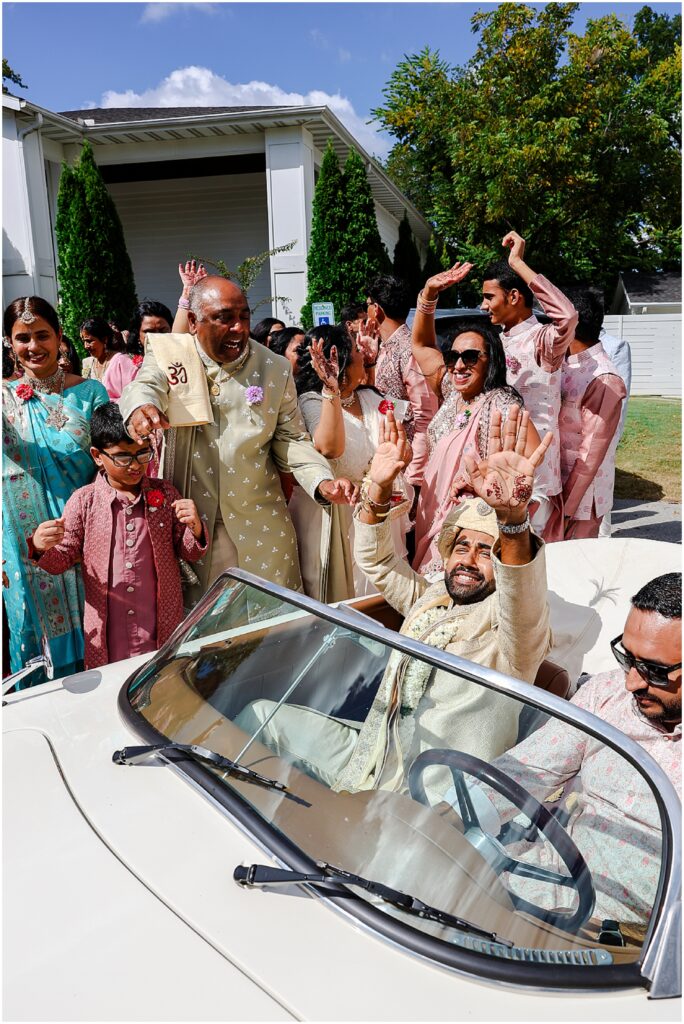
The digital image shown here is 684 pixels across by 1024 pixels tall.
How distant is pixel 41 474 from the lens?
3.31 metres

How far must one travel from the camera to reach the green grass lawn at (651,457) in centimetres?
874

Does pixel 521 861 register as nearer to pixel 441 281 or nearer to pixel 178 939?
pixel 178 939

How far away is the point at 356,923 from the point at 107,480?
2044 millimetres

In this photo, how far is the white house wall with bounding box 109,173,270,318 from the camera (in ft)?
57.2

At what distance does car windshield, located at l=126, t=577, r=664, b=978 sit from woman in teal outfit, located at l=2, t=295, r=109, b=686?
5.04 ft

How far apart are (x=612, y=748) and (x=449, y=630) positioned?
0.88 meters

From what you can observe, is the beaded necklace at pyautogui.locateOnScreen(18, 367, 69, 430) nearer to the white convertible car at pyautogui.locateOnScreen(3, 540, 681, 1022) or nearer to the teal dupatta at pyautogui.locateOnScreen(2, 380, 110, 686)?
the teal dupatta at pyautogui.locateOnScreen(2, 380, 110, 686)

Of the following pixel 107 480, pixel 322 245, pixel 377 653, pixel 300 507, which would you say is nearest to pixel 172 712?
pixel 377 653

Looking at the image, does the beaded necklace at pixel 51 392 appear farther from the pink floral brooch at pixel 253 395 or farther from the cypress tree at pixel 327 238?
the cypress tree at pixel 327 238

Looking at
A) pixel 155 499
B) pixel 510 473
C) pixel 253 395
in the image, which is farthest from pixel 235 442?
pixel 510 473

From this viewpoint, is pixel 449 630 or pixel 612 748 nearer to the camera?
pixel 612 748

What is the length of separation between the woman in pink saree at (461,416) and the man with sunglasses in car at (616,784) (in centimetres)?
157

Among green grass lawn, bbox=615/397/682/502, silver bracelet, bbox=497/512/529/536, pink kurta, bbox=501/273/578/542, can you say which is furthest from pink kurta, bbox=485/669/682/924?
green grass lawn, bbox=615/397/682/502

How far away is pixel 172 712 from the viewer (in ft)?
6.36
